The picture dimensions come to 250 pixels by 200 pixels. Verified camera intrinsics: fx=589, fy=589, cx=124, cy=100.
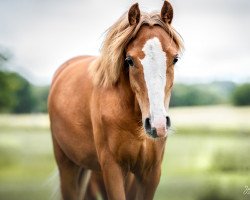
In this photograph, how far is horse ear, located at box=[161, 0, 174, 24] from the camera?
497cm

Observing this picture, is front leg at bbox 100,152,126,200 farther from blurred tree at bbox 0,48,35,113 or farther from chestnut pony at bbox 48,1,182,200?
blurred tree at bbox 0,48,35,113

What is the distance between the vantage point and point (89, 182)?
726cm

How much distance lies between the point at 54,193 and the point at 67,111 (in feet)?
4.46

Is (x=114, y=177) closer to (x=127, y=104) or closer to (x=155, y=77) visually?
(x=127, y=104)

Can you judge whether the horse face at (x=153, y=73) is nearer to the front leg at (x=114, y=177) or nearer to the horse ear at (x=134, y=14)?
the horse ear at (x=134, y=14)

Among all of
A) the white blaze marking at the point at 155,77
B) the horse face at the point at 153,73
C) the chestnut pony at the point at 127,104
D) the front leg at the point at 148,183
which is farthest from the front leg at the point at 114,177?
the white blaze marking at the point at 155,77

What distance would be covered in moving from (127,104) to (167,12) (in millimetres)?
862

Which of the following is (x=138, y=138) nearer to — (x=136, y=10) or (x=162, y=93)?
(x=162, y=93)

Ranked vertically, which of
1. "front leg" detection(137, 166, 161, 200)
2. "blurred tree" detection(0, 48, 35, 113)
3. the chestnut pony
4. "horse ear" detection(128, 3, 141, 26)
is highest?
"horse ear" detection(128, 3, 141, 26)

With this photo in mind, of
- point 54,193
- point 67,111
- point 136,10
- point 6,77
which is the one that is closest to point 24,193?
point 54,193

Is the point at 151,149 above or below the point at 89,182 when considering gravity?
above

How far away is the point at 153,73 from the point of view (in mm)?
4613

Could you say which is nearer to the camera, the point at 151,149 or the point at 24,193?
the point at 151,149

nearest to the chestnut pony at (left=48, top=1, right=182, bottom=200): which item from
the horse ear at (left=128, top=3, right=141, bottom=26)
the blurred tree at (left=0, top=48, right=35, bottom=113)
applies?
the horse ear at (left=128, top=3, right=141, bottom=26)
